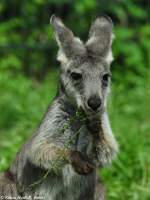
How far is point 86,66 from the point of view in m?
7.34

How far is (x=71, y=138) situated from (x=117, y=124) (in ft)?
12.0

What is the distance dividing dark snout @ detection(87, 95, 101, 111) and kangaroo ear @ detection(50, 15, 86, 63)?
24.3 inches

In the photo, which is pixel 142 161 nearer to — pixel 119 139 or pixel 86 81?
pixel 119 139

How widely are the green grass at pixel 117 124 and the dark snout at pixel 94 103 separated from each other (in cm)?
210

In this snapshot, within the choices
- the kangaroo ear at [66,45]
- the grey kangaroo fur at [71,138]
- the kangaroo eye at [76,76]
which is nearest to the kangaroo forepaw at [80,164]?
the grey kangaroo fur at [71,138]

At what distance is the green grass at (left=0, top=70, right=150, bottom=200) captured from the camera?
933cm

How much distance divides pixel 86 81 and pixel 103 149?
26.6 inches

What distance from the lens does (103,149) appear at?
24.4 ft

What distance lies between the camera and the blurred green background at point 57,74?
959 centimetres

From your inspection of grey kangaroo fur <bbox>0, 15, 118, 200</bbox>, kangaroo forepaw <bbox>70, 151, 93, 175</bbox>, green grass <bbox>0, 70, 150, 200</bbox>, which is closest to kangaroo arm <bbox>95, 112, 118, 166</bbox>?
grey kangaroo fur <bbox>0, 15, 118, 200</bbox>

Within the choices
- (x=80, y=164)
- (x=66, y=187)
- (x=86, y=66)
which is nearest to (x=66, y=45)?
(x=86, y=66)

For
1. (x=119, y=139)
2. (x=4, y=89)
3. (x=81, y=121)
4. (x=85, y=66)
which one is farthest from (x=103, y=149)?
(x=4, y=89)

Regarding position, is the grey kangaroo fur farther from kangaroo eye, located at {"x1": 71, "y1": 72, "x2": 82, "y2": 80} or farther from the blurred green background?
the blurred green background

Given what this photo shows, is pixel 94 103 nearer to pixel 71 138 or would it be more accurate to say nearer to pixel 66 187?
pixel 71 138
